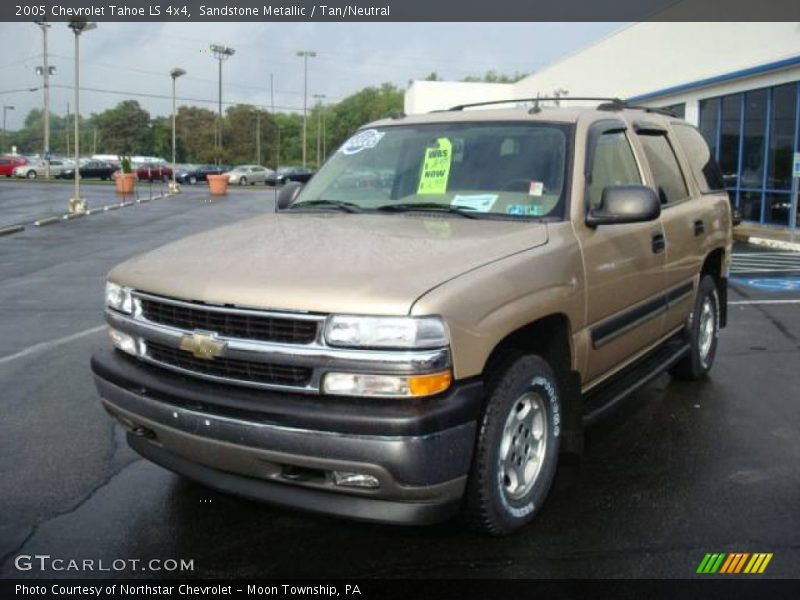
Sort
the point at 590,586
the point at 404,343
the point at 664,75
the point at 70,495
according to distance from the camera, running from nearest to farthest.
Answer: the point at 404,343, the point at 590,586, the point at 70,495, the point at 664,75

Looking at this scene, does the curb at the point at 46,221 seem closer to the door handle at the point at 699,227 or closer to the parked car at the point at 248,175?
the door handle at the point at 699,227

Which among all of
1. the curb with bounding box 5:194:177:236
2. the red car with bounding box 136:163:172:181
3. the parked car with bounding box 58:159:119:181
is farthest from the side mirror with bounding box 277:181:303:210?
the parked car with bounding box 58:159:119:181

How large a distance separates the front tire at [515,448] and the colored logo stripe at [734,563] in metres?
0.73

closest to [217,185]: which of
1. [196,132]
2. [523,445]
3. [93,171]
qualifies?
[93,171]

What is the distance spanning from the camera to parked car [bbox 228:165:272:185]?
198ft

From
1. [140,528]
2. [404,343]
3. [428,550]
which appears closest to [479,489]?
[428,550]

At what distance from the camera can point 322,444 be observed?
9.47ft

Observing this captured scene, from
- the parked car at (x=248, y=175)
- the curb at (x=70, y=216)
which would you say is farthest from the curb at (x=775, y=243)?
the parked car at (x=248, y=175)

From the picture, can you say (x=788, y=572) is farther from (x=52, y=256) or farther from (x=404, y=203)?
(x=52, y=256)

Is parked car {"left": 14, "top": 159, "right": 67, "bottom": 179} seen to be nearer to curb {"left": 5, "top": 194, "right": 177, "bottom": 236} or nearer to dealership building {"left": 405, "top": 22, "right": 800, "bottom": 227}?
curb {"left": 5, "top": 194, "right": 177, "bottom": 236}

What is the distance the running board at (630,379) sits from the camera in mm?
4105

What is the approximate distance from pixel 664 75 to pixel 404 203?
2278 centimetres

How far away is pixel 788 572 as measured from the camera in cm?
321

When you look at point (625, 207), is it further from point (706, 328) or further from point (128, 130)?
point (128, 130)
